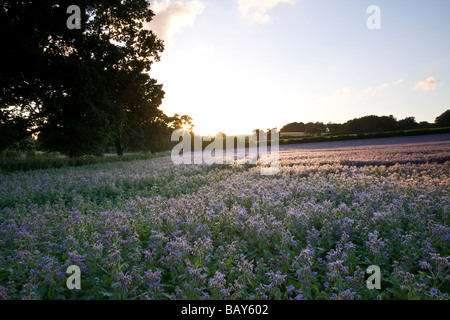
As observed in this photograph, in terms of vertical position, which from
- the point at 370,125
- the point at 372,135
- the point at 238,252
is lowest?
the point at 238,252

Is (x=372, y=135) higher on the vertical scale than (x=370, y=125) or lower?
lower

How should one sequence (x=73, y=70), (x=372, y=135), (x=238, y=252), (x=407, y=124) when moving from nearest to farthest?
(x=238, y=252), (x=73, y=70), (x=372, y=135), (x=407, y=124)

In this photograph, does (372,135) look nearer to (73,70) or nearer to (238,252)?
(73,70)

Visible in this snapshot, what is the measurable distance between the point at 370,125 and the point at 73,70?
63.2 m

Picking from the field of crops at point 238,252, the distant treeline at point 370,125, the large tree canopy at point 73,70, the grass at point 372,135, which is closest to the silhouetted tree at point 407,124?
the distant treeline at point 370,125

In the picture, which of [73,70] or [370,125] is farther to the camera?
[370,125]

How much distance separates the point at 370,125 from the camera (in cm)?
6006

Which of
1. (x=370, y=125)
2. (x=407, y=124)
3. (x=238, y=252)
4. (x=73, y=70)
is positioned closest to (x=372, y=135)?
(x=370, y=125)

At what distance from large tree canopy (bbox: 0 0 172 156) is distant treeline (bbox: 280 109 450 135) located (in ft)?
174

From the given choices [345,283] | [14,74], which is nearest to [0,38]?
[14,74]

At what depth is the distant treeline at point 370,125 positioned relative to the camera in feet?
174

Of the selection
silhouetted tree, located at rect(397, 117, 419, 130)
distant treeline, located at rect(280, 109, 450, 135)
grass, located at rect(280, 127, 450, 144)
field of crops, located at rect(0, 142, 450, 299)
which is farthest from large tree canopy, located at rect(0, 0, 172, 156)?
silhouetted tree, located at rect(397, 117, 419, 130)
